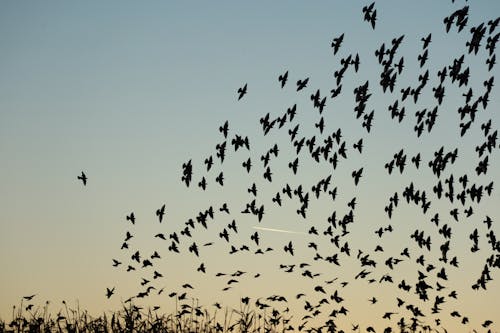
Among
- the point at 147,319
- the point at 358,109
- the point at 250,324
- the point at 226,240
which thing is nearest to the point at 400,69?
the point at 358,109

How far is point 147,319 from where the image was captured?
32.9 m

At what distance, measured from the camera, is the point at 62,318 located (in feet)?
108

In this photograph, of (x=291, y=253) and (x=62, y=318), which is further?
(x=291, y=253)

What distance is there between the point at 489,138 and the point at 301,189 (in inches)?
400

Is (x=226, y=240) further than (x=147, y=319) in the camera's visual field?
Yes

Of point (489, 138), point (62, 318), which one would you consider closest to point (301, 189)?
point (489, 138)

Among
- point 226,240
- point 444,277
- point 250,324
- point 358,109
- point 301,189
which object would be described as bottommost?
point 250,324

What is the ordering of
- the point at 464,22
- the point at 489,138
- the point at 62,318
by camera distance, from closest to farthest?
the point at 62,318 < the point at 464,22 < the point at 489,138

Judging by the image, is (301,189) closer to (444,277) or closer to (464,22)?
(444,277)

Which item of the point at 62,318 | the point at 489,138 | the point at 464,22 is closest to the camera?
the point at 62,318

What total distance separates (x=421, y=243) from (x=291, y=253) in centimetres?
700

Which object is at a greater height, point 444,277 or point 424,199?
point 424,199

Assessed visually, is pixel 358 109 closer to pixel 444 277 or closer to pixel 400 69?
pixel 400 69

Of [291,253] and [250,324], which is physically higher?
[291,253]
